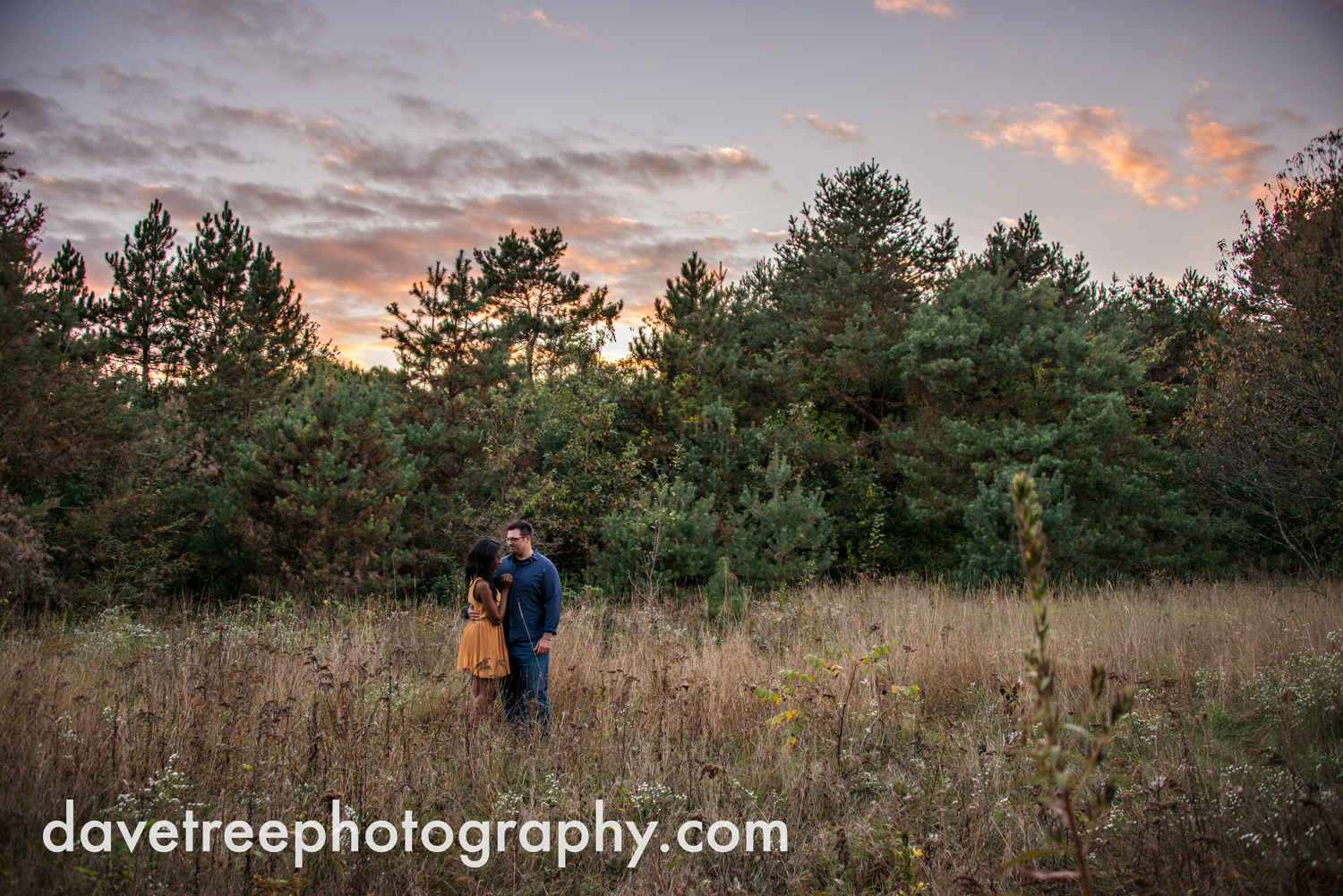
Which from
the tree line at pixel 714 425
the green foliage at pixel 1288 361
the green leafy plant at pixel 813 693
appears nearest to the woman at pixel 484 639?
the green leafy plant at pixel 813 693

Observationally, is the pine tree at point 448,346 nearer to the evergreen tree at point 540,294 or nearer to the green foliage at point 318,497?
the green foliage at point 318,497

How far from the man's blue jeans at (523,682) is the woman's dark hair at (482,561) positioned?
0.58 meters

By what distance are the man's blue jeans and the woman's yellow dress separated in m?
0.11

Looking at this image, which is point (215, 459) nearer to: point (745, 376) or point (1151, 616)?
point (745, 376)

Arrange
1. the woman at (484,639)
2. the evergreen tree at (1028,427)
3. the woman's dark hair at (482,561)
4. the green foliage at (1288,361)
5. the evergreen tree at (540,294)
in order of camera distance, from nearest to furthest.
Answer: the woman at (484,639), the woman's dark hair at (482,561), the green foliage at (1288,361), the evergreen tree at (1028,427), the evergreen tree at (540,294)

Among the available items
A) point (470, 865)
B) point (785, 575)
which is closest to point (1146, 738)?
point (470, 865)

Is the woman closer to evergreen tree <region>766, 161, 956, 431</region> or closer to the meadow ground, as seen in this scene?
the meadow ground

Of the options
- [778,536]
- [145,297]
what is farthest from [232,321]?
[778,536]

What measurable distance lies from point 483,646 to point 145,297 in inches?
875

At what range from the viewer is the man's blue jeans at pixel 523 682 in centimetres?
487

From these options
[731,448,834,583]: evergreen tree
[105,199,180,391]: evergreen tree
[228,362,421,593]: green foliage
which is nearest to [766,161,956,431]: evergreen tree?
[731,448,834,583]: evergreen tree

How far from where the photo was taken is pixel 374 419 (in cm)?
1131

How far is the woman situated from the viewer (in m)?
4.85

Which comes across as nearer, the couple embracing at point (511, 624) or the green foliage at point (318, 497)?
the couple embracing at point (511, 624)
